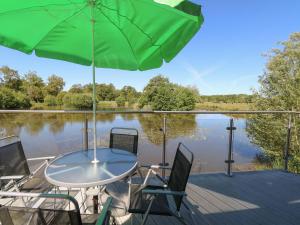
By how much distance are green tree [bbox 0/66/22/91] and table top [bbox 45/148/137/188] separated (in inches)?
1344

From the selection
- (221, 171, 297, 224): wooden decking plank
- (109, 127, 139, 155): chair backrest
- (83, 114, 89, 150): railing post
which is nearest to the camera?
(221, 171, 297, 224): wooden decking plank

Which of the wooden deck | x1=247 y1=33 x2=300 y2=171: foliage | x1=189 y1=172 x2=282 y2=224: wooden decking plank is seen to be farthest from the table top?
x1=247 y1=33 x2=300 y2=171: foliage

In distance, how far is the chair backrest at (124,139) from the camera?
9.54 ft

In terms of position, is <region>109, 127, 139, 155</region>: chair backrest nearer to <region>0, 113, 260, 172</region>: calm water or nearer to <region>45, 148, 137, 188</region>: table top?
<region>45, 148, 137, 188</region>: table top

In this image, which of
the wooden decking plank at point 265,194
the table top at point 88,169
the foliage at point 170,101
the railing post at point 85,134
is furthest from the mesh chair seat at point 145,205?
the foliage at point 170,101

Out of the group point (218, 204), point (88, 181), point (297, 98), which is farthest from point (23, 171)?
point (297, 98)

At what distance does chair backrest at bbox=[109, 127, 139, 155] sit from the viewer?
291 centimetres

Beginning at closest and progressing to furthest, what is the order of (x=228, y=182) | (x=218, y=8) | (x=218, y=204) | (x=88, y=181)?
(x=88, y=181) → (x=218, y=204) → (x=228, y=182) → (x=218, y=8)

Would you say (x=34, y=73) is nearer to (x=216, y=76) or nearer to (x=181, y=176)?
(x=216, y=76)

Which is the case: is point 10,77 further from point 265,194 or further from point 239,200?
point 265,194

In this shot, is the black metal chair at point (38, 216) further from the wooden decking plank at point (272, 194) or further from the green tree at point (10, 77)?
the green tree at point (10, 77)

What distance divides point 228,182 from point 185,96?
20.6m

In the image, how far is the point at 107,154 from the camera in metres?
2.41

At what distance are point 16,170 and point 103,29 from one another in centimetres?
180
